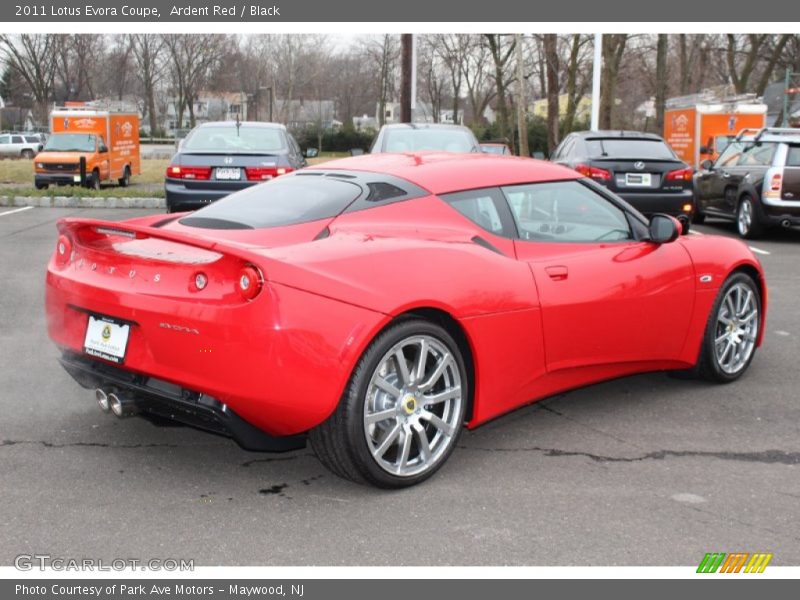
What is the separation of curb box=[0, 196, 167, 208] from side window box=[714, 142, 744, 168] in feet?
33.0

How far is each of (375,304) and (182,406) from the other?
88 cm

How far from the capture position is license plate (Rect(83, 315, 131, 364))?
396cm

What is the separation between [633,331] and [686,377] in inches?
38.0

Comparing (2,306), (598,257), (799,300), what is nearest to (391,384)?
(598,257)

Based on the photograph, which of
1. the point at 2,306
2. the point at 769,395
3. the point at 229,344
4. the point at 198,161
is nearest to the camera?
the point at 229,344

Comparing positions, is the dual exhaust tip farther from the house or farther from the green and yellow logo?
the house

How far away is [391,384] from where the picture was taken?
13.1 feet

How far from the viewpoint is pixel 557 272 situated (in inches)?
184

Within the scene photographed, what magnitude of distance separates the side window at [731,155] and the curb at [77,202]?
10066 mm

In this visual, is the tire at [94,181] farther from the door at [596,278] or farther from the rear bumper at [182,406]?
the rear bumper at [182,406]

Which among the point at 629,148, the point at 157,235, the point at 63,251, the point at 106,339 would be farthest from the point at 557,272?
the point at 629,148

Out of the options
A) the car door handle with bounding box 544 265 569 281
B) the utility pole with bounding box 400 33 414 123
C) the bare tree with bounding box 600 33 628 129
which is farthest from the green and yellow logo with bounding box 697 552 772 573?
the bare tree with bounding box 600 33 628 129

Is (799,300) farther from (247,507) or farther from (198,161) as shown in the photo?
(198,161)

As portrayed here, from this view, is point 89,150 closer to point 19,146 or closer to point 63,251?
point 63,251
